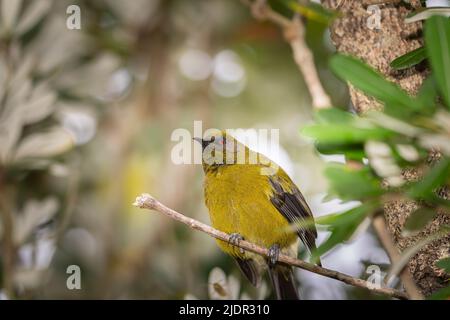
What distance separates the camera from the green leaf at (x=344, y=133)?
4.48ft

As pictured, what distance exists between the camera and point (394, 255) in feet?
6.46

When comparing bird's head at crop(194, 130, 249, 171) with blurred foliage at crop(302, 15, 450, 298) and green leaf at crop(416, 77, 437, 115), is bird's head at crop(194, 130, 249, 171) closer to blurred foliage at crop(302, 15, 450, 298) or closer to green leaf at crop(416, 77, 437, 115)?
blurred foliage at crop(302, 15, 450, 298)

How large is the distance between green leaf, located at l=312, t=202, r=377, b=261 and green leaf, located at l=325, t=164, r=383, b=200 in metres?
0.03

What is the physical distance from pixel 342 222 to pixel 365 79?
1.23ft

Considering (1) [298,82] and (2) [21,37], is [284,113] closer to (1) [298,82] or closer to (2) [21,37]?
(1) [298,82]

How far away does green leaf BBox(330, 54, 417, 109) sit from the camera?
4.99ft

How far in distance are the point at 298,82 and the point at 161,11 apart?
1159 mm

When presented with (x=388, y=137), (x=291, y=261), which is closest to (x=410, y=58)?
(x=388, y=137)

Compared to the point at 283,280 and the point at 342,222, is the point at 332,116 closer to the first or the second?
the point at 342,222

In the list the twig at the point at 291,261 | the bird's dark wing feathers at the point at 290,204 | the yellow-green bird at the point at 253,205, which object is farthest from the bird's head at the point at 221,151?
the twig at the point at 291,261

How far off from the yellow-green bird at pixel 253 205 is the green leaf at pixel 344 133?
5.64 feet
